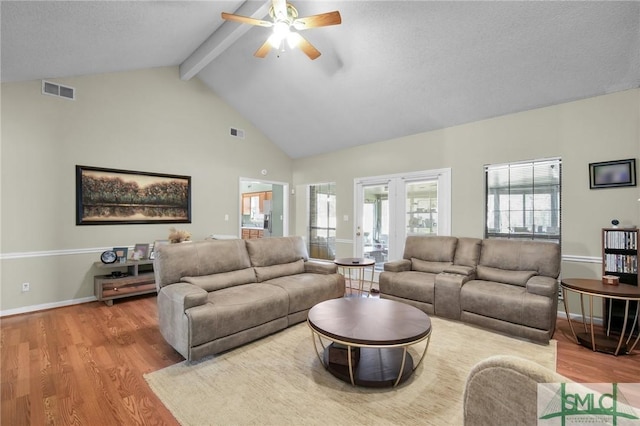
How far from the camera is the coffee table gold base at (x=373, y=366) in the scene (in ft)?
7.13

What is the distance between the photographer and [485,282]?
364 centimetres

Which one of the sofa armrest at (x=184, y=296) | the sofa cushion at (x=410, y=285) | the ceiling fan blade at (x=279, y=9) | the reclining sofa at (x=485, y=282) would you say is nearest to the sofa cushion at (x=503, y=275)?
the reclining sofa at (x=485, y=282)

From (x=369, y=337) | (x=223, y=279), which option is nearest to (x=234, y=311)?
(x=223, y=279)

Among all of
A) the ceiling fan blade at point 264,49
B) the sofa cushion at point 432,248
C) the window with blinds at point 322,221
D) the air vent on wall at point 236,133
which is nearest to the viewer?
the ceiling fan blade at point 264,49

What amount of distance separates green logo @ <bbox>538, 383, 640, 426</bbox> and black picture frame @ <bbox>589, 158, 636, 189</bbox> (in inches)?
158

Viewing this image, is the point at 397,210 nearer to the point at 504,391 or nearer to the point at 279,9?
the point at 279,9

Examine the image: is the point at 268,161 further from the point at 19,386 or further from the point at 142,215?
the point at 19,386

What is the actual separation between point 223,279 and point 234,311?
685 millimetres

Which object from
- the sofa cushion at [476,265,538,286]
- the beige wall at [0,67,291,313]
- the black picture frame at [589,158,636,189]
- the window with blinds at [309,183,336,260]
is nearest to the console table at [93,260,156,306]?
the beige wall at [0,67,291,313]

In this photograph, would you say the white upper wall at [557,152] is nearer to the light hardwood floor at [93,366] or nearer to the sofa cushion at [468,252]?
the sofa cushion at [468,252]

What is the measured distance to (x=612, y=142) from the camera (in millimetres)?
3449

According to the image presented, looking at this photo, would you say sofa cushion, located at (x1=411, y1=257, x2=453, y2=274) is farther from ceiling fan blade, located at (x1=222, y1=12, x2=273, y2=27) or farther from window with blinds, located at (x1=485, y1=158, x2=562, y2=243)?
ceiling fan blade, located at (x1=222, y1=12, x2=273, y2=27)

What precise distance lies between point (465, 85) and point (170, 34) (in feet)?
13.4

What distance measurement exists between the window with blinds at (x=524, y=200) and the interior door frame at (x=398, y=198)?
0.60m
